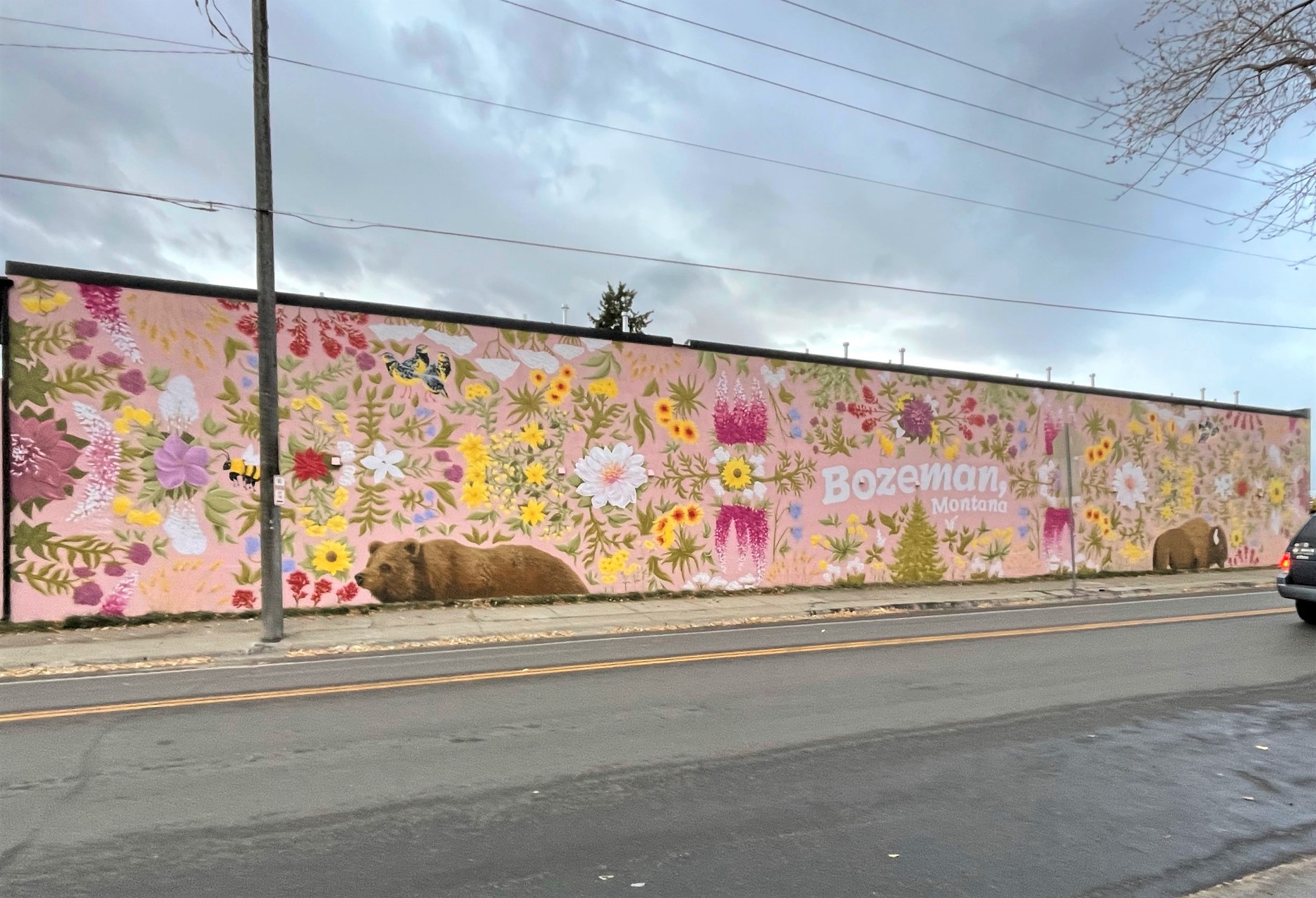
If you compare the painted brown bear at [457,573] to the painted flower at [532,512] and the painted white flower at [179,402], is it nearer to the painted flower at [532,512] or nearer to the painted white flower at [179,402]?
the painted flower at [532,512]

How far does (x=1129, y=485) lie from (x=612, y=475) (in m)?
Result: 14.5

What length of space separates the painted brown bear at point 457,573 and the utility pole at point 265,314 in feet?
8.47

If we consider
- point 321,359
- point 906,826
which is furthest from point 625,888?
point 321,359

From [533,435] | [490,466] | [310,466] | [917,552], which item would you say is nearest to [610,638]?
[490,466]

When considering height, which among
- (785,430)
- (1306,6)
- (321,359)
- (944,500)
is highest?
(1306,6)

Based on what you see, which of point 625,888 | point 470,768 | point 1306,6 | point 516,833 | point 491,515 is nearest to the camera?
point 625,888

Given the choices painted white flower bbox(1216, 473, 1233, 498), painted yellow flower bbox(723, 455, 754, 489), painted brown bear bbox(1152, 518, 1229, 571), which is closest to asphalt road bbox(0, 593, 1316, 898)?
painted yellow flower bbox(723, 455, 754, 489)

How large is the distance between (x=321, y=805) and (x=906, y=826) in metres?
3.30

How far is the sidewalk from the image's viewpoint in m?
9.85

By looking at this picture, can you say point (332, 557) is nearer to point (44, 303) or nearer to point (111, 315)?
point (111, 315)

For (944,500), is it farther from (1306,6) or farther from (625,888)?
(625,888)

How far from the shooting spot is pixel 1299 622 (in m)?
11.8

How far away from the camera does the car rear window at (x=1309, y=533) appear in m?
11.6

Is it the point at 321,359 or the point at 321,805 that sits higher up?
the point at 321,359
